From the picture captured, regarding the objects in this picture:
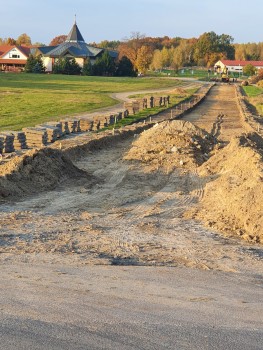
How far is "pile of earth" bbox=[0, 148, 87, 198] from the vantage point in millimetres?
16203

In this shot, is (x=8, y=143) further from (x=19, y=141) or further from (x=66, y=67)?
(x=66, y=67)

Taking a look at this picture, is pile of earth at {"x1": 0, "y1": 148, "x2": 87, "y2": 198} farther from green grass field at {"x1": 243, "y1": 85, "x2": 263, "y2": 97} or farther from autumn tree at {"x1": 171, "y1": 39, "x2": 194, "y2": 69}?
autumn tree at {"x1": 171, "y1": 39, "x2": 194, "y2": 69}

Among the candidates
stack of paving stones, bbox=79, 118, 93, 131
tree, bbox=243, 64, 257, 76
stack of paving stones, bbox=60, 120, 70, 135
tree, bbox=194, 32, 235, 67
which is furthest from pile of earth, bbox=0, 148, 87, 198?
tree, bbox=194, 32, 235, 67

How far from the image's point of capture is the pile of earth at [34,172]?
53.2 feet

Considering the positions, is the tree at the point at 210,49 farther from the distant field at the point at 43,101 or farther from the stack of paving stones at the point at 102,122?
the stack of paving stones at the point at 102,122

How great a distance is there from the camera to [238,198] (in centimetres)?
1424

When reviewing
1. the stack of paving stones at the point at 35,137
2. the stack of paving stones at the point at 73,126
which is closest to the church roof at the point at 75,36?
the stack of paving stones at the point at 73,126

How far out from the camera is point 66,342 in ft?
21.9

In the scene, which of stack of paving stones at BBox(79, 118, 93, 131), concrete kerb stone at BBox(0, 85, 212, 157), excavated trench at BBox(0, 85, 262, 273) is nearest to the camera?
excavated trench at BBox(0, 85, 262, 273)

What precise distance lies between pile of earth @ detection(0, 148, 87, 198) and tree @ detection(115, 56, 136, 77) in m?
97.2

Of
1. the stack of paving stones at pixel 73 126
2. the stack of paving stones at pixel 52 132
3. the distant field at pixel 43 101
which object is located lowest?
the distant field at pixel 43 101

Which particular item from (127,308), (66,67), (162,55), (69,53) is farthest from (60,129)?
(162,55)

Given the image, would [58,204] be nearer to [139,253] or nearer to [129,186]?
[129,186]

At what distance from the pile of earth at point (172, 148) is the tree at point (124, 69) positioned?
90070 mm
